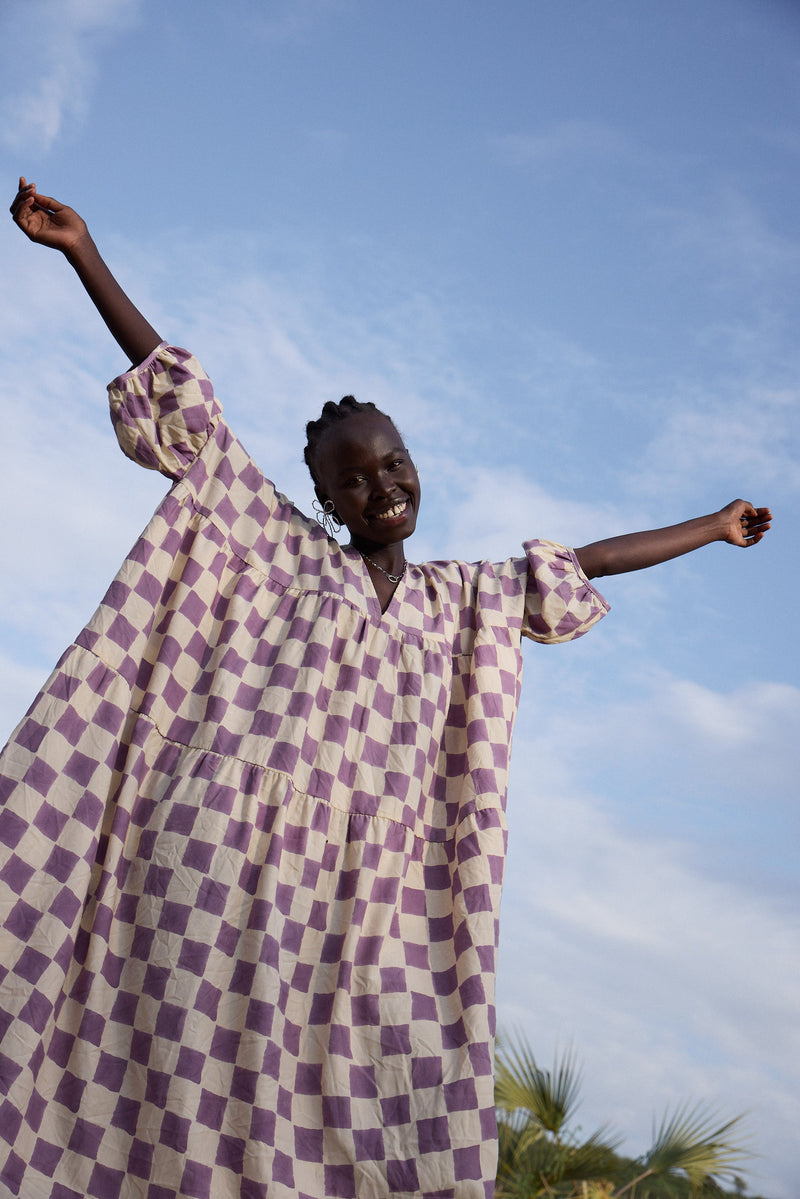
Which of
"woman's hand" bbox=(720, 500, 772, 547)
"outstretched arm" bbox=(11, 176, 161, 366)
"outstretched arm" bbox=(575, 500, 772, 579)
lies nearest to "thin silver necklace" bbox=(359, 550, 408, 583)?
"outstretched arm" bbox=(575, 500, 772, 579)

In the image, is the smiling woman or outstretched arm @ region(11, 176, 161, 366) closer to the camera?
outstretched arm @ region(11, 176, 161, 366)

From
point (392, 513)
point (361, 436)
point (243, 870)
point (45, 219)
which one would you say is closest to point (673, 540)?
point (392, 513)

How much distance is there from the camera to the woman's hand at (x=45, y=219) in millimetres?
2857

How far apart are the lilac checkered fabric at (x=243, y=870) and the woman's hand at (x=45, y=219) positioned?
14.9 inches

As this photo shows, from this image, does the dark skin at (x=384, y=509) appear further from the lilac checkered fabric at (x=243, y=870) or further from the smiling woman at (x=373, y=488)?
the lilac checkered fabric at (x=243, y=870)

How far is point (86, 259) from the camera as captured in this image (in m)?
2.91

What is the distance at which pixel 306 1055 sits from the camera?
257cm

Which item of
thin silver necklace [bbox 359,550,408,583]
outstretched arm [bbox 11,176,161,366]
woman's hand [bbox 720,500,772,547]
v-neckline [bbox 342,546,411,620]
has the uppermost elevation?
woman's hand [bbox 720,500,772,547]

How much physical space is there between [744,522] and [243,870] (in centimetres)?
209

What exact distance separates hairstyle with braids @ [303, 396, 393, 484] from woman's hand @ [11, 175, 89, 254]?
916 millimetres

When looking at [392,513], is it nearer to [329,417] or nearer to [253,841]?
[329,417]

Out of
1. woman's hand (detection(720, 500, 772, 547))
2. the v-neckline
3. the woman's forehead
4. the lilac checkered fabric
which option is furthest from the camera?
woman's hand (detection(720, 500, 772, 547))

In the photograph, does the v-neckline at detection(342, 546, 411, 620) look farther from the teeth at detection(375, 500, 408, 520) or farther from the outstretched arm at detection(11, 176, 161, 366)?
the outstretched arm at detection(11, 176, 161, 366)

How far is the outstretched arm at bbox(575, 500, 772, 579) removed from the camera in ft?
11.1
